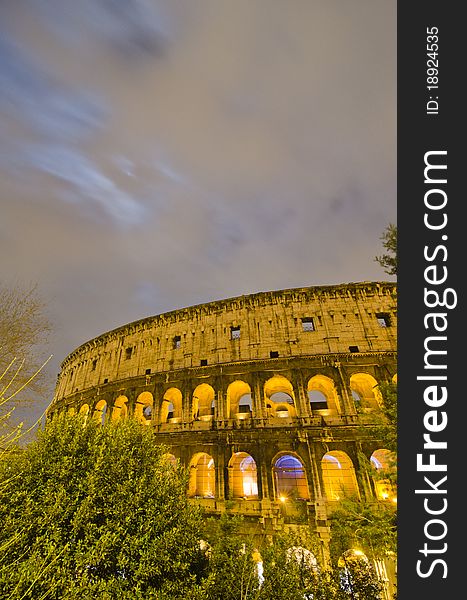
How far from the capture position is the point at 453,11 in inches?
159

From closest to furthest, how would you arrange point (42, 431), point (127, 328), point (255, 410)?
point (42, 431) → point (255, 410) → point (127, 328)

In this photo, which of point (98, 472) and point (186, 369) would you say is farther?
point (186, 369)

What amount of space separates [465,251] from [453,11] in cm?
357

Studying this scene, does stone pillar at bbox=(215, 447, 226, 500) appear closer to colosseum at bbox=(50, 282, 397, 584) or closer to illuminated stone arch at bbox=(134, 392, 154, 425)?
colosseum at bbox=(50, 282, 397, 584)

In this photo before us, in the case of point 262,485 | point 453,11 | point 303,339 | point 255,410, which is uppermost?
point 453,11

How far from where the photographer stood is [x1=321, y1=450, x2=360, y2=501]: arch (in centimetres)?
1686

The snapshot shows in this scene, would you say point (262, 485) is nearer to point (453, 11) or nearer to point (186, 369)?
point (186, 369)

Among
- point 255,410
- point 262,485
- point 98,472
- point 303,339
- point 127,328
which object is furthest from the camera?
point 127,328

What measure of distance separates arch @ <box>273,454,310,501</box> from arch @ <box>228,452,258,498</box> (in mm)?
1736

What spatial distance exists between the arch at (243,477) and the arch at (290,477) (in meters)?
1.74

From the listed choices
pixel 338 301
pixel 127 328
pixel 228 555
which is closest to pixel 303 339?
pixel 338 301

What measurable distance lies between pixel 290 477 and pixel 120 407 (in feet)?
48.4

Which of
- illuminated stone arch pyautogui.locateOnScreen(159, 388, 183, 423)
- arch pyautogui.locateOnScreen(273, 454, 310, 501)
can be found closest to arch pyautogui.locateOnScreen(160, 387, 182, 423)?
illuminated stone arch pyautogui.locateOnScreen(159, 388, 183, 423)

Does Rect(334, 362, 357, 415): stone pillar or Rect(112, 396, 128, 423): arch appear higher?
Rect(334, 362, 357, 415): stone pillar
